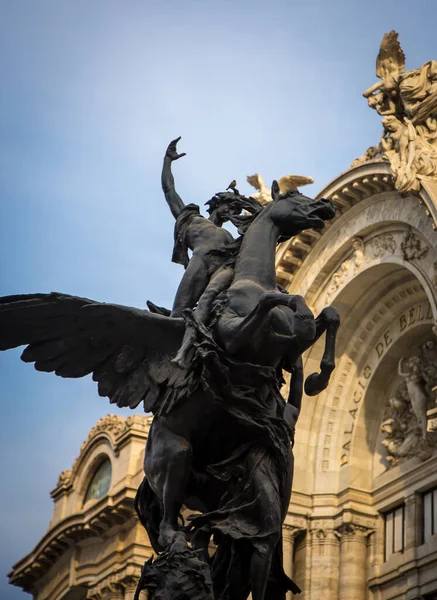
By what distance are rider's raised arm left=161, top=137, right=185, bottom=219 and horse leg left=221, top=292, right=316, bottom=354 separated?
4.76ft

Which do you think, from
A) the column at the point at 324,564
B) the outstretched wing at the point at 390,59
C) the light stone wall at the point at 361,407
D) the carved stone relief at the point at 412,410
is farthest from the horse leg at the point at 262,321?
the column at the point at 324,564

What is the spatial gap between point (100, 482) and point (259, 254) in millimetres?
23375

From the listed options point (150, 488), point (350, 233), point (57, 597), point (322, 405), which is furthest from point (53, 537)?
point (150, 488)

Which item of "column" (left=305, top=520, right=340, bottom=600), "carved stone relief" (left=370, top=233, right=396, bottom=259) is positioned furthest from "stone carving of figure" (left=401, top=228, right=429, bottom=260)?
"column" (left=305, top=520, right=340, bottom=600)

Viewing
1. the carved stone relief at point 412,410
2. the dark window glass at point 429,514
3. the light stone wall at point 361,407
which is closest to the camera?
the dark window glass at point 429,514

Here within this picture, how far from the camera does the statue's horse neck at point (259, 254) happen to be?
691 cm

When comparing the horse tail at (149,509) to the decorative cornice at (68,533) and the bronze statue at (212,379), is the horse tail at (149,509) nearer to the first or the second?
the bronze statue at (212,379)

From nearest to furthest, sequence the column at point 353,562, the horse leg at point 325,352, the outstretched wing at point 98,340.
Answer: the horse leg at point 325,352 → the outstretched wing at point 98,340 → the column at point 353,562

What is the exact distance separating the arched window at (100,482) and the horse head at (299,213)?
22.2 metres

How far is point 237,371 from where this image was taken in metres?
6.54

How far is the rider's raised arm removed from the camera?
7.79m

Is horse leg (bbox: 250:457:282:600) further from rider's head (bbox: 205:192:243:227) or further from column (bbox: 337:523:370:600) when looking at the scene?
column (bbox: 337:523:370:600)

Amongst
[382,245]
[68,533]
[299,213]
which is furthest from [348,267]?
[299,213]

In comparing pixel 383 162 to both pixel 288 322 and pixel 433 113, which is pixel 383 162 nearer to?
pixel 433 113
